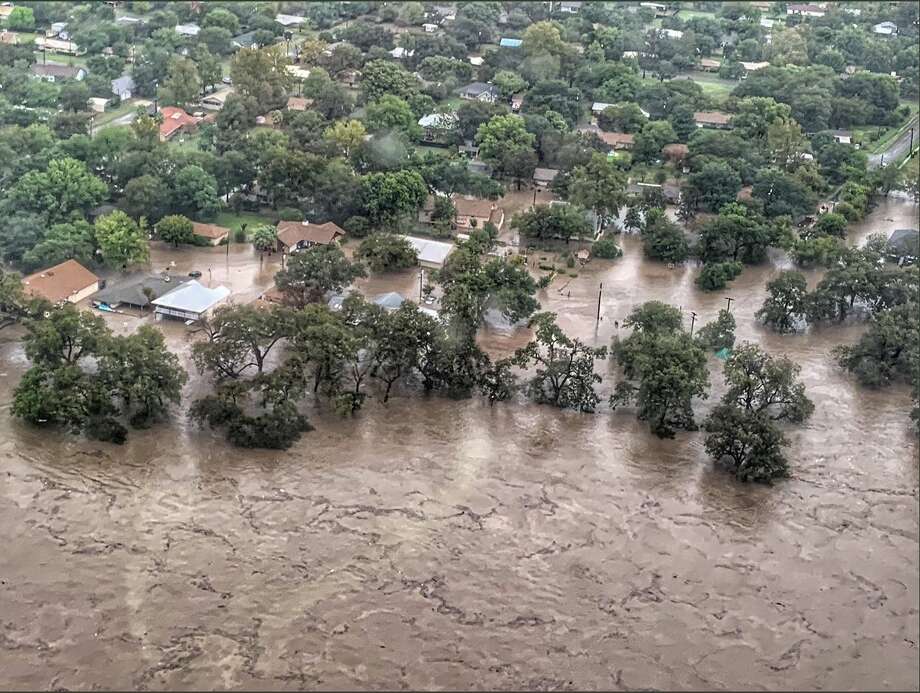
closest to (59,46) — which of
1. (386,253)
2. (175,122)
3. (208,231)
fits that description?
(175,122)

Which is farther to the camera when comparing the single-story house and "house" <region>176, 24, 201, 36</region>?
"house" <region>176, 24, 201, 36</region>

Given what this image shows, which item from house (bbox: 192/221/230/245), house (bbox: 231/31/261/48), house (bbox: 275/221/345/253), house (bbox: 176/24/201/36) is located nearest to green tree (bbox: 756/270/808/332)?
house (bbox: 275/221/345/253)

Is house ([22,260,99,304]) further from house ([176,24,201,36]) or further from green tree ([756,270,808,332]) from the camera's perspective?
house ([176,24,201,36])

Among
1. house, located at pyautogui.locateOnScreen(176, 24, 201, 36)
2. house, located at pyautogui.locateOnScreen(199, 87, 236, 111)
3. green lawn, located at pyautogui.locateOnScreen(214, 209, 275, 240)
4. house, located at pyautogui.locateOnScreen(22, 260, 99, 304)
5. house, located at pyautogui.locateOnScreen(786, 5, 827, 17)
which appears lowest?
house, located at pyautogui.locateOnScreen(22, 260, 99, 304)

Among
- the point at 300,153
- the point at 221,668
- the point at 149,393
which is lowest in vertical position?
the point at 221,668

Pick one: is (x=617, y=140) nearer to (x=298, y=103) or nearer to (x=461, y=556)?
(x=298, y=103)

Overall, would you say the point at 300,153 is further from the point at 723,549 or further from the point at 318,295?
the point at 723,549

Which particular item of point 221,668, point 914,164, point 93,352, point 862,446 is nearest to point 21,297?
point 93,352

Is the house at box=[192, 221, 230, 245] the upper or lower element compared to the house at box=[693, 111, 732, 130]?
lower
